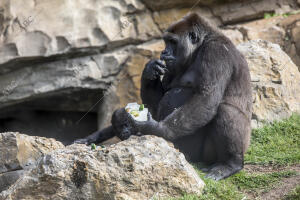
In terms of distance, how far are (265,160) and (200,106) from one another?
115 cm

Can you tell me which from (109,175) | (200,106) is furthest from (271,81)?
(109,175)

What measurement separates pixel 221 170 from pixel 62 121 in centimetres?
517

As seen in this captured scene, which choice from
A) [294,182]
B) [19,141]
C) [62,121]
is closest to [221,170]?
[294,182]

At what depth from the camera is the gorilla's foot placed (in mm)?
5113

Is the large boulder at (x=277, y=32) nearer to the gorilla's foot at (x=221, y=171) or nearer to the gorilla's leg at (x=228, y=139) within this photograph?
the gorilla's leg at (x=228, y=139)

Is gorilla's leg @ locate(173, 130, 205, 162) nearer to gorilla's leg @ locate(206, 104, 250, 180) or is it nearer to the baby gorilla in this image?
gorilla's leg @ locate(206, 104, 250, 180)

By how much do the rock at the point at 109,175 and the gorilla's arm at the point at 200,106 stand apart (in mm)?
884

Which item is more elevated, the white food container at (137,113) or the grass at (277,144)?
the white food container at (137,113)

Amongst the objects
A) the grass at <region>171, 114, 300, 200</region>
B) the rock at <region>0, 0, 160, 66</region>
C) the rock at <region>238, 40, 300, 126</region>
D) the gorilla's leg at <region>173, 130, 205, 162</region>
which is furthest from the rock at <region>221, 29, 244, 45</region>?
the gorilla's leg at <region>173, 130, 205, 162</region>

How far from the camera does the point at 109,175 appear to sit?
159 inches

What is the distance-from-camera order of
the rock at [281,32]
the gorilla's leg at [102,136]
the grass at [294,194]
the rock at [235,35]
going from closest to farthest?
1. the grass at [294,194]
2. the gorilla's leg at [102,136]
3. the rock at [281,32]
4. the rock at [235,35]

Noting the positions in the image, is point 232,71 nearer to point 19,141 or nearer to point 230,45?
point 230,45

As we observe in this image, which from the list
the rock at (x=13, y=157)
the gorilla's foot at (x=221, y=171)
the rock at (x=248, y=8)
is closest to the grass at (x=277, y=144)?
the gorilla's foot at (x=221, y=171)

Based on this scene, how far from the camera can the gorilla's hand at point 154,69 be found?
578 centimetres
